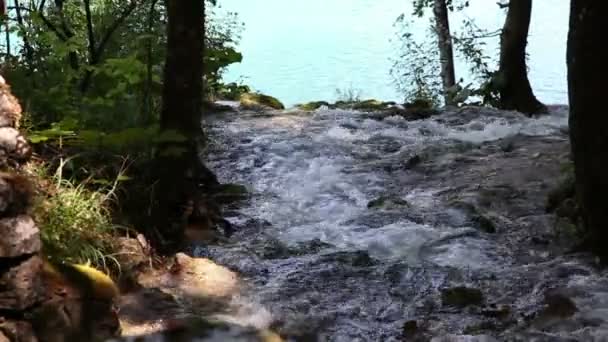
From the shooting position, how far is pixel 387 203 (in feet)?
22.3

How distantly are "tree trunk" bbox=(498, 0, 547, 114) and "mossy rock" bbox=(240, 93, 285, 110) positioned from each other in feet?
11.9

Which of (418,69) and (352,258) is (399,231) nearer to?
(352,258)

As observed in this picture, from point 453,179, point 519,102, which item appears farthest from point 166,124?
point 519,102

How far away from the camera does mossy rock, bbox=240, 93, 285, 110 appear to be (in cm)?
1238

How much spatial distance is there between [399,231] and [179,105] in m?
1.93

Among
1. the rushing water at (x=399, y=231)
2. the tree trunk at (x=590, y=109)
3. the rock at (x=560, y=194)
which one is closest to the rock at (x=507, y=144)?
the rushing water at (x=399, y=231)

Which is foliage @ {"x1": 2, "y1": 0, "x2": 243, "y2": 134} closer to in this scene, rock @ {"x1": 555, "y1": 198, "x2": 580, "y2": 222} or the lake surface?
rock @ {"x1": 555, "y1": 198, "x2": 580, "y2": 222}

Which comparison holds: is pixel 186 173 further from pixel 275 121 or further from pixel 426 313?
pixel 275 121

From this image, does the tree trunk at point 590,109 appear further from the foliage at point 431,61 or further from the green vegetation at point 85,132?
the foliage at point 431,61

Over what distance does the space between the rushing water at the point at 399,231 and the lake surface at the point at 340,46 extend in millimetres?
8437

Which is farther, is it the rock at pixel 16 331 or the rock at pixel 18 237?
the rock at pixel 18 237

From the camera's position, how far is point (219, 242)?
5812 mm

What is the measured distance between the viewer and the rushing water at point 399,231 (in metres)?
4.56

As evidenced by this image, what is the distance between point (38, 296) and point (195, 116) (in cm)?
294
